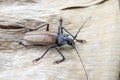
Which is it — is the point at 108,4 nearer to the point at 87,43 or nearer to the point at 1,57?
the point at 87,43

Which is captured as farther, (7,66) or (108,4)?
(108,4)

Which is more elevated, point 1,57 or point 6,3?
point 6,3

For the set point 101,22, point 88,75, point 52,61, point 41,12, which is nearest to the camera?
point 88,75

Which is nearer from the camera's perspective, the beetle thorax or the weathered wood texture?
the weathered wood texture

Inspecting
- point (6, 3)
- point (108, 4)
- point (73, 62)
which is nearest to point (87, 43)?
point (73, 62)

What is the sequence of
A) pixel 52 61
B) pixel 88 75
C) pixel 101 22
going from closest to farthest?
pixel 88 75 → pixel 52 61 → pixel 101 22
